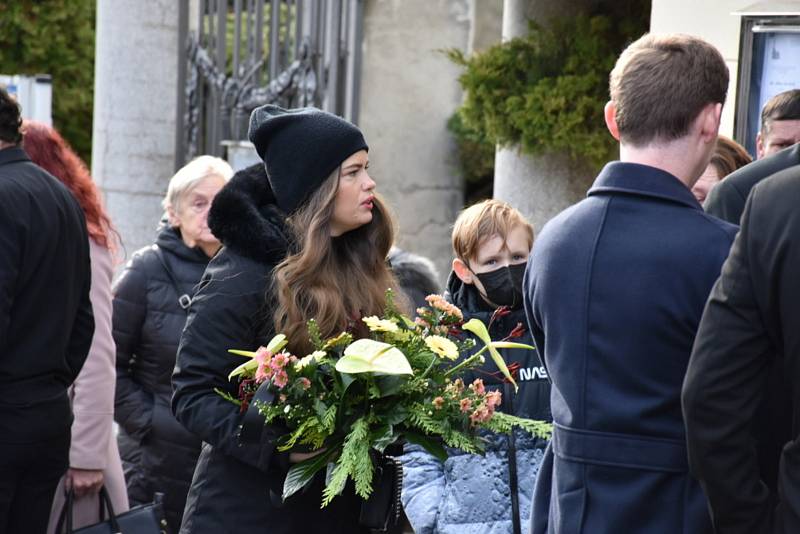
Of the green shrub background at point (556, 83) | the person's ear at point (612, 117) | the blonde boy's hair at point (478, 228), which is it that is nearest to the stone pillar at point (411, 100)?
the green shrub background at point (556, 83)

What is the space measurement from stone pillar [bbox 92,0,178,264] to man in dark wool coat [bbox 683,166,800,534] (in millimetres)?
6876

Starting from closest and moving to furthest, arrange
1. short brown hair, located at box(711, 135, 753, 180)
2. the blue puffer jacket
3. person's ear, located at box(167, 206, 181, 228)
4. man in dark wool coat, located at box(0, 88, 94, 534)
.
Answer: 1. the blue puffer jacket
2. man in dark wool coat, located at box(0, 88, 94, 534)
3. short brown hair, located at box(711, 135, 753, 180)
4. person's ear, located at box(167, 206, 181, 228)

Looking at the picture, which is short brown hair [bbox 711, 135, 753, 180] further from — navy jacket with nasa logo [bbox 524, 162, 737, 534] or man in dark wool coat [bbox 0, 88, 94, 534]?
man in dark wool coat [bbox 0, 88, 94, 534]

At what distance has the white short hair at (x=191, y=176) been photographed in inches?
201

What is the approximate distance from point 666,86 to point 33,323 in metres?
2.21

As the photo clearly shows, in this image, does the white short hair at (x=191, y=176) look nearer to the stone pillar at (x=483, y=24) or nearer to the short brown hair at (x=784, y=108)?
the short brown hair at (x=784, y=108)

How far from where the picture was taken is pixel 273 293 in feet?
10.9

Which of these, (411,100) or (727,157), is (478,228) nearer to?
(727,157)

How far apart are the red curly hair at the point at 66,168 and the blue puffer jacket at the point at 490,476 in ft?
5.83

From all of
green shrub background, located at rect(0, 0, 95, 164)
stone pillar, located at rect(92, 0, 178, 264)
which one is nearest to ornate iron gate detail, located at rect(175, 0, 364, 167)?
stone pillar, located at rect(92, 0, 178, 264)

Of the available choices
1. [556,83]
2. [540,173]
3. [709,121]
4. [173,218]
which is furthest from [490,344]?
[540,173]

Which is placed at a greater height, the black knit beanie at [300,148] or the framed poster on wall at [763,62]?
the framed poster on wall at [763,62]

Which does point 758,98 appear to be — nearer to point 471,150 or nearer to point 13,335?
point 13,335

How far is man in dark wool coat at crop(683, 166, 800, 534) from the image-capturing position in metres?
2.31
